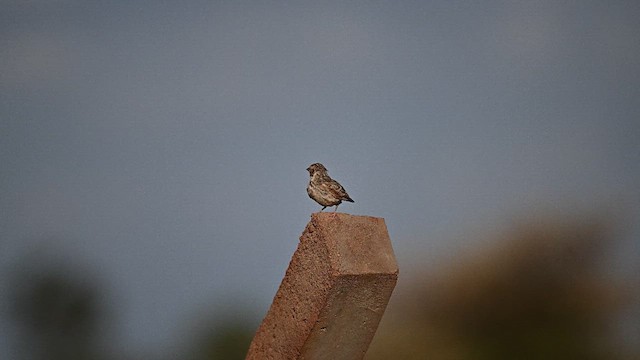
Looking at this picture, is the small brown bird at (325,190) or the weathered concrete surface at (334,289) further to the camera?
the small brown bird at (325,190)

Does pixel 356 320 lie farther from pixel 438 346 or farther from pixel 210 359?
pixel 210 359

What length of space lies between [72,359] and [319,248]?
5.72 meters

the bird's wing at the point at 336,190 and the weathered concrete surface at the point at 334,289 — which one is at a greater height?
the bird's wing at the point at 336,190

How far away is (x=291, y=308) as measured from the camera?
16.3ft

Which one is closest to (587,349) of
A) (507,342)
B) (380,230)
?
(507,342)

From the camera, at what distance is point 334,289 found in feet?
15.3

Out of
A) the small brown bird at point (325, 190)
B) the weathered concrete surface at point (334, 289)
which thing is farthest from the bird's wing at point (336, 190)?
the weathered concrete surface at point (334, 289)

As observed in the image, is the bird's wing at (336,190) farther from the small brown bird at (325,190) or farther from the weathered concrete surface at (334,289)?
the weathered concrete surface at (334,289)

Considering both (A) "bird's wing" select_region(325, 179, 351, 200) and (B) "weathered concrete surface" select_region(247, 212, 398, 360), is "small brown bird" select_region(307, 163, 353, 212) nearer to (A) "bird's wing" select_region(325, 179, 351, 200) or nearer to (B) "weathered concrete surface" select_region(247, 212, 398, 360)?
(A) "bird's wing" select_region(325, 179, 351, 200)

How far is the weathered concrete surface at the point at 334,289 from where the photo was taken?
4684 mm

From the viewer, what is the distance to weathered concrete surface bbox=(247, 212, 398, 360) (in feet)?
15.4

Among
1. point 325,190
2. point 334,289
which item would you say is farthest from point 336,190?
point 334,289

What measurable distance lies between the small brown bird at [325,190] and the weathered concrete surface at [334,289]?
33 centimetres

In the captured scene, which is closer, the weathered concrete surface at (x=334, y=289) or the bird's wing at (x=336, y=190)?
the weathered concrete surface at (x=334, y=289)
